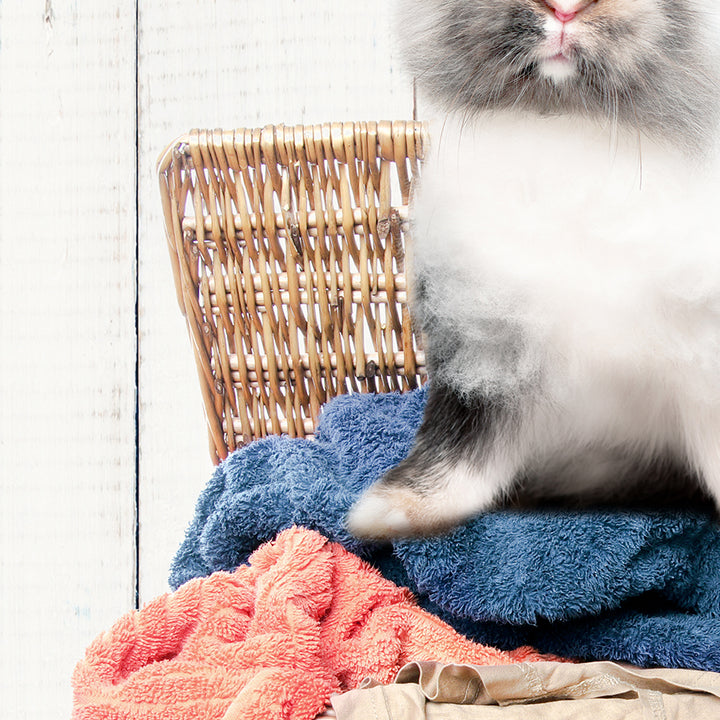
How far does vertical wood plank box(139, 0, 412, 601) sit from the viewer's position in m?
1.03

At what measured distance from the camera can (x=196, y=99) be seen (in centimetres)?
106

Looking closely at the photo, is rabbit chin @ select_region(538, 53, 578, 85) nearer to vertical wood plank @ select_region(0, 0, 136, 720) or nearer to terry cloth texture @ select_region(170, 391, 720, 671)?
terry cloth texture @ select_region(170, 391, 720, 671)

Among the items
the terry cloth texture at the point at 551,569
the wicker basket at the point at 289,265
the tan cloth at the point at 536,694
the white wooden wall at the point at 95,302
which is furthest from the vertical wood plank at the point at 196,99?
the tan cloth at the point at 536,694

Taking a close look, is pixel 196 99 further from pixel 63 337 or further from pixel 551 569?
pixel 551 569

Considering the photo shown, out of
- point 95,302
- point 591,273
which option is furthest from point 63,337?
point 591,273

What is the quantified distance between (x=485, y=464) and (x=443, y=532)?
55mm

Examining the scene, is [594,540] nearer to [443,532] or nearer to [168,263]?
A: [443,532]

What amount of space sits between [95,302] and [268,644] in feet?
2.24

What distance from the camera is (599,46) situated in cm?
48

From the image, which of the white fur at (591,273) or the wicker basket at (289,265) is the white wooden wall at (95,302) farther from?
the white fur at (591,273)

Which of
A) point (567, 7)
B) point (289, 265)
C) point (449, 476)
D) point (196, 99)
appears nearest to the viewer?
point (567, 7)

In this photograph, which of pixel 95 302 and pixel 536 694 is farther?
pixel 95 302

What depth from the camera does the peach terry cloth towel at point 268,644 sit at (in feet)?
1.67

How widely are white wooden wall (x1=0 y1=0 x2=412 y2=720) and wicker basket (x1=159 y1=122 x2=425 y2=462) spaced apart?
0.84 ft
